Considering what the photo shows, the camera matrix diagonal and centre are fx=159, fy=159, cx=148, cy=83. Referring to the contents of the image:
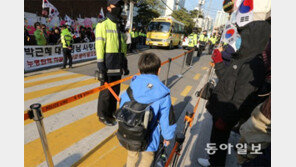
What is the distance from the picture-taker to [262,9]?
7.43 metres

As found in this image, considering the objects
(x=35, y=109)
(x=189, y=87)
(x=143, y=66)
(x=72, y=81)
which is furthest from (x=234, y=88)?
(x=72, y=81)

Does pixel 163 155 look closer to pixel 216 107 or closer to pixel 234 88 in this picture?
pixel 216 107

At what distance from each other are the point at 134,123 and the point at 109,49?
182 cm

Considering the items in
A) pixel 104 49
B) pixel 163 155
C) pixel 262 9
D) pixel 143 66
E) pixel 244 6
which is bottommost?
pixel 163 155

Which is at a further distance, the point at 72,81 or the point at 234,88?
the point at 72,81

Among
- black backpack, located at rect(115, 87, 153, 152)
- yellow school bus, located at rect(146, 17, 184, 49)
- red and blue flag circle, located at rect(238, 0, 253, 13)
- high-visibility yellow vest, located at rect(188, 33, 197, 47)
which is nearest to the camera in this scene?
black backpack, located at rect(115, 87, 153, 152)

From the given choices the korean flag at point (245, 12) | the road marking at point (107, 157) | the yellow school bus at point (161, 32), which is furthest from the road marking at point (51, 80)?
the yellow school bus at point (161, 32)

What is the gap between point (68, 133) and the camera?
9.80 feet

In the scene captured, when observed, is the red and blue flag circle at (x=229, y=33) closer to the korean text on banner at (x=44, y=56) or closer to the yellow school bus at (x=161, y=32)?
the korean text on banner at (x=44, y=56)

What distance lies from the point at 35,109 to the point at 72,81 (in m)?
4.70

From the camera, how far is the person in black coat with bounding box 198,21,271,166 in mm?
1699

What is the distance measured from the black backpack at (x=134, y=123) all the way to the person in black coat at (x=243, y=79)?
38.5 inches
